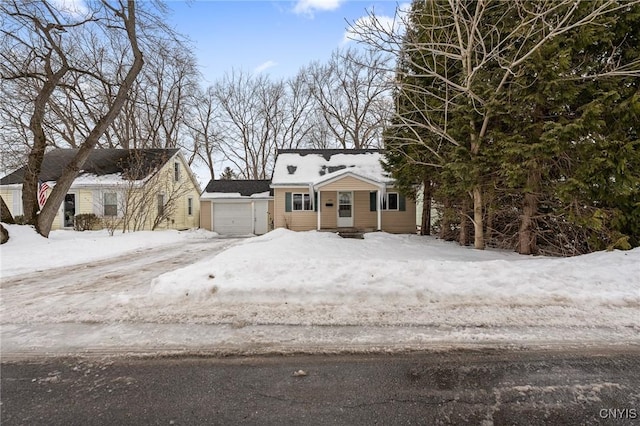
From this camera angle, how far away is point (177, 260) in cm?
841

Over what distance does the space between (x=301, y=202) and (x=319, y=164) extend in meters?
2.78

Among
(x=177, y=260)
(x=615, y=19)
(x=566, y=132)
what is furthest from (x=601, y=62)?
(x=177, y=260)

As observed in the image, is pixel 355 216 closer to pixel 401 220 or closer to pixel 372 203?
pixel 372 203

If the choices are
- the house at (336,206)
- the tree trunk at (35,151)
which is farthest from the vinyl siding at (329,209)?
the tree trunk at (35,151)

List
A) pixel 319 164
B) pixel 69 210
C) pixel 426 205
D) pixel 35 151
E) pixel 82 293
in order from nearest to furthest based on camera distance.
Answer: pixel 82 293 < pixel 35 151 < pixel 426 205 < pixel 69 210 < pixel 319 164

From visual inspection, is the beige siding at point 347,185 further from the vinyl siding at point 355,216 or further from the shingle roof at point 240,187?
the shingle roof at point 240,187

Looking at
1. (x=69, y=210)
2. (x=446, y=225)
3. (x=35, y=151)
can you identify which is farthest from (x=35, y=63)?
(x=446, y=225)

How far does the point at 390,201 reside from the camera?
16969 millimetres

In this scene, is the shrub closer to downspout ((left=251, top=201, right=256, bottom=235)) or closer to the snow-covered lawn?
downspout ((left=251, top=201, right=256, bottom=235))

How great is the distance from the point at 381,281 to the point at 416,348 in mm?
1756

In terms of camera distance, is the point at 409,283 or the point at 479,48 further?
the point at 479,48

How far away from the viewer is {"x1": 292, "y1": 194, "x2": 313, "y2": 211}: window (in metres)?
17.4

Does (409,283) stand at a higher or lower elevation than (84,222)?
lower

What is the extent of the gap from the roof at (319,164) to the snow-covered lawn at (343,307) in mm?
11882
